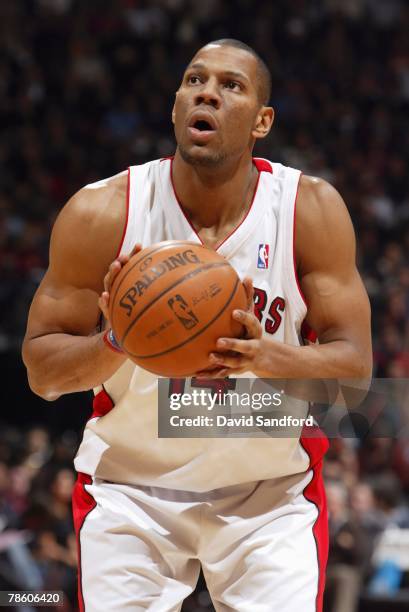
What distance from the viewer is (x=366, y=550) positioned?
7008 millimetres

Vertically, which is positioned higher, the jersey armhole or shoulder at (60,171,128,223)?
shoulder at (60,171,128,223)

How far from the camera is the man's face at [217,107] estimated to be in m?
3.45

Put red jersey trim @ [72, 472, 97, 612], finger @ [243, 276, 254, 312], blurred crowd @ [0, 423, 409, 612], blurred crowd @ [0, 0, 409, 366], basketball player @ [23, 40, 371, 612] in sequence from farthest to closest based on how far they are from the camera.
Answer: blurred crowd @ [0, 0, 409, 366], blurred crowd @ [0, 423, 409, 612], red jersey trim @ [72, 472, 97, 612], basketball player @ [23, 40, 371, 612], finger @ [243, 276, 254, 312]

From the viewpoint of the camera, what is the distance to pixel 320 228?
11.5 ft

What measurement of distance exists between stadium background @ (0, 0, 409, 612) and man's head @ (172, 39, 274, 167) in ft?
14.3

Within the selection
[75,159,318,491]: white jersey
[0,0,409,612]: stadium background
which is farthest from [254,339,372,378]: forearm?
[0,0,409,612]: stadium background

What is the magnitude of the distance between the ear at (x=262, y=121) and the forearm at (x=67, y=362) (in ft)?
3.23

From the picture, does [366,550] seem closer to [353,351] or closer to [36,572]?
[36,572]

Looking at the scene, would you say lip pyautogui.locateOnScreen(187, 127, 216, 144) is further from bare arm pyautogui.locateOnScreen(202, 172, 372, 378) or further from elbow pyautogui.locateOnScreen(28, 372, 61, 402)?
elbow pyautogui.locateOnScreen(28, 372, 61, 402)

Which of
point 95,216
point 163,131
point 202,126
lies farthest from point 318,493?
point 163,131

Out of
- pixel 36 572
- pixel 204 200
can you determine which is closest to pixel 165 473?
pixel 204 200

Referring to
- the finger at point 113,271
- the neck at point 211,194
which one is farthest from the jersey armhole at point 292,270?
the finger at point 113,271

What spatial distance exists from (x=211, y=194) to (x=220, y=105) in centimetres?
31

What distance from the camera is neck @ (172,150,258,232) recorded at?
11.8ft
